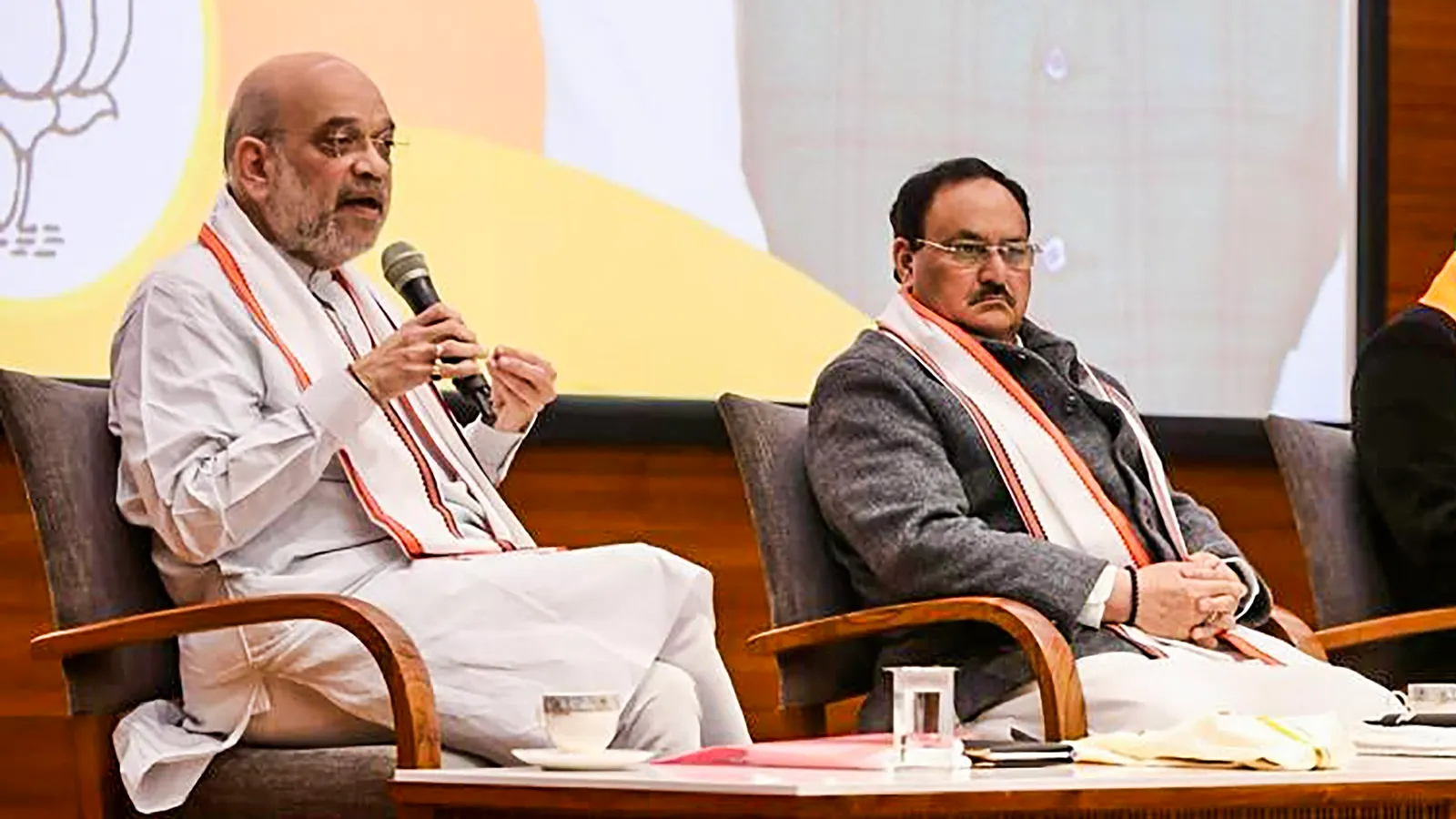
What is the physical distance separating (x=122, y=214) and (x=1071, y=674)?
5.49 ft

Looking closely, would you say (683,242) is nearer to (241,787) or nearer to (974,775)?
(241,787)

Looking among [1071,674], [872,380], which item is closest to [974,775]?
[1071,674]

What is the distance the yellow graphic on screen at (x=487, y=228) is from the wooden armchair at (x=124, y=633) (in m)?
0.82

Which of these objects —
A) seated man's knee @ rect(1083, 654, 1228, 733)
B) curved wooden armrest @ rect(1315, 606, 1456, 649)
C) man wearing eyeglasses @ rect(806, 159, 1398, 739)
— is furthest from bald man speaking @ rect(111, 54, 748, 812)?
curved wooden armrest @ rect(1315, 606, 1456, 649)

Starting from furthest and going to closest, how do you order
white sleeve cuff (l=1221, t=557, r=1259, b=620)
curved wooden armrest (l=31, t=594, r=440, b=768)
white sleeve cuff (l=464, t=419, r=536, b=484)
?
white sleeve cuff (l=1221, t=557, r=1259, b=620) < white sleeve cuff (l=464, t=419, r=536, b=484) < curved wooden armrest (l=31, t=594, r=440, b=768)

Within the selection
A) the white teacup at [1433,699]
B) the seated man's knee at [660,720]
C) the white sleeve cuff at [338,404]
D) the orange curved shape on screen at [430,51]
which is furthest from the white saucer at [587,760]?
the orange curved shape on screen at [430,51]

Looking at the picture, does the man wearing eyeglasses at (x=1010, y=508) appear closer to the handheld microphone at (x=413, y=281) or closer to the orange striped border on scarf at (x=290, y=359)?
the handheld microphone at (x=413, y=281)

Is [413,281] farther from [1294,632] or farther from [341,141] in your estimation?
[1294,632]

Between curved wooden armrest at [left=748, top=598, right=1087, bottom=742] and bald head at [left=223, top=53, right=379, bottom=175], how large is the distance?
3.01 ft

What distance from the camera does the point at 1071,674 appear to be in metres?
3.17

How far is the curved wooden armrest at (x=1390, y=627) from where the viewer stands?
3717mm

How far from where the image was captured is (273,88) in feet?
11.3

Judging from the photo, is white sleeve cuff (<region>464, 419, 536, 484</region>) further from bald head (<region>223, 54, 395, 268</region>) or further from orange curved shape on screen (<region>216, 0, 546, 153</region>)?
orange curved shape on screen (<region>216, 0, 546, 153</region>)

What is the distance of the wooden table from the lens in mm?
2283
